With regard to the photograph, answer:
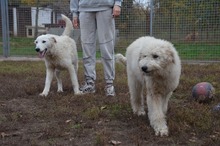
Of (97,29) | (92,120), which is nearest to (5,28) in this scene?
(97,29)

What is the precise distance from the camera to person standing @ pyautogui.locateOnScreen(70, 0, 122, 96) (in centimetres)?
557

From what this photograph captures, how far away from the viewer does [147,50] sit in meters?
3.85

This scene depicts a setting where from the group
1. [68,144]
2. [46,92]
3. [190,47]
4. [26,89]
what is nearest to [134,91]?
[68,144]

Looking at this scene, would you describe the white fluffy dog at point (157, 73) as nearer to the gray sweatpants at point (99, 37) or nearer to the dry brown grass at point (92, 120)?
the dry brown grass at point (92, 120)

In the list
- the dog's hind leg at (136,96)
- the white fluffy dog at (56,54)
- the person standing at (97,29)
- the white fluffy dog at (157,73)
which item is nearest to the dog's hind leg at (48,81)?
the white fluffy dog at (56,54)

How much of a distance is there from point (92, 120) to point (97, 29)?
186 cm

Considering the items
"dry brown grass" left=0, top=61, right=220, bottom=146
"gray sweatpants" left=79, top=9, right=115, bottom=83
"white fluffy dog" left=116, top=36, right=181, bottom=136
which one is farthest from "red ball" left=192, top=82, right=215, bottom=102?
"gray sweatpants" left=79, top=9, right=115, bottom=83

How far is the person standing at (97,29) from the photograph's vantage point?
557 cm

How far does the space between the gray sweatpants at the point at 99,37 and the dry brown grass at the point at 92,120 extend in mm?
476

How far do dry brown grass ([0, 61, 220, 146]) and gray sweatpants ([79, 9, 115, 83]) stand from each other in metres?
0.48

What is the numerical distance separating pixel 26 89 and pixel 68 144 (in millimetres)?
3070

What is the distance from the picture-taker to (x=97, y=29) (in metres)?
5.73

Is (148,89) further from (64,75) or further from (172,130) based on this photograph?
(64,75)

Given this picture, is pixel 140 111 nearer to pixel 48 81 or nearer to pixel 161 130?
pixel 161 130
